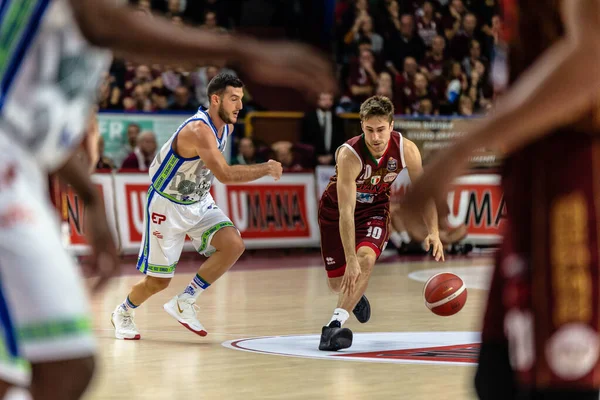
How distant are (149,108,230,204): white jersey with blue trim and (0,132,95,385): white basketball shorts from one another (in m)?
5.61

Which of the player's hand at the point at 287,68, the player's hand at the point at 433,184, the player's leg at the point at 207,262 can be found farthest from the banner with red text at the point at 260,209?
the player's hand at the point at 433,184

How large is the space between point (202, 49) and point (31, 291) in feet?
→ 2.38

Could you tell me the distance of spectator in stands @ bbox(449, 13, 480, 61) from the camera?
806 inches

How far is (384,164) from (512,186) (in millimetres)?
5493

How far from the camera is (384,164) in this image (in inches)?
320

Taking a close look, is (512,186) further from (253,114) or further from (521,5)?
(253,114)

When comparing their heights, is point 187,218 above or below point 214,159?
below

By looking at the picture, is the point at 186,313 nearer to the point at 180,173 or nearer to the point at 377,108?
the point at 180,173

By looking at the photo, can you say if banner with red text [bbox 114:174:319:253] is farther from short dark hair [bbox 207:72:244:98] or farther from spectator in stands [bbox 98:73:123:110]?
short dark hair [bbox 207:72:244:98]

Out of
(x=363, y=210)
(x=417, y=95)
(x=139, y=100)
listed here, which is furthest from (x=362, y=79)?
(x=363, y=210)

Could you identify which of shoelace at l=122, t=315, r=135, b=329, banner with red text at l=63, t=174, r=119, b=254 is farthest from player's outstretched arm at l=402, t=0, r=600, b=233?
banner with red text at l=63, t=174, r=119, b=254

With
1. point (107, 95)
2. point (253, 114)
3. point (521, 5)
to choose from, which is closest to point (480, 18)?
point (253, 114)

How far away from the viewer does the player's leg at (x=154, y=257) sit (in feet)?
26.9

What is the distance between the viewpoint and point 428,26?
2019 centimetres
